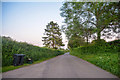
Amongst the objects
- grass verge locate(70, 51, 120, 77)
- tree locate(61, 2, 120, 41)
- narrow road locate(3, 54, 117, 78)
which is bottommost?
narrow road locate(3, 54, 117, 78)

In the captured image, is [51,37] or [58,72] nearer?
[58,72]

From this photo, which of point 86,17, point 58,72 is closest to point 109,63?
point 58,72

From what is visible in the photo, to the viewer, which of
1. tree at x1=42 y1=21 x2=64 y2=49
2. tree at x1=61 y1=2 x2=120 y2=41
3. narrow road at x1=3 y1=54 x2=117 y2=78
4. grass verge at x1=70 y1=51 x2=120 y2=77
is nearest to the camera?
narrow road at x1=3 y1=54 x2=117 y2=78

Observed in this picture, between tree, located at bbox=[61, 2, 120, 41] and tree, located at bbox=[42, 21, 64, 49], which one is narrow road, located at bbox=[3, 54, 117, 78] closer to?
tree, located at bbox=[61, 2, 120, 41]

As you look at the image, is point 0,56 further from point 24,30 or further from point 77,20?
point 77,20

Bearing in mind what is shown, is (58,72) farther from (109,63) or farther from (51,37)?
(51,37)

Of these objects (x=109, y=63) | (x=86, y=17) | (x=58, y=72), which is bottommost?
(x=58, y=72)

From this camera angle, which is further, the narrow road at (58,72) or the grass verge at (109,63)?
the grass verge at (109,63)

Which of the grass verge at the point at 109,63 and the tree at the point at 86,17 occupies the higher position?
the tree at the point at 86,17

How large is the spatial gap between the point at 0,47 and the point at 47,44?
33.4 meters

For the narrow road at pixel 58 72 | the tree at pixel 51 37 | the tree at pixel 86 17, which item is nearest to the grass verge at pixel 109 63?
the narrow road at pixel 58 72

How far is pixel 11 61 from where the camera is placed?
7.65 meters

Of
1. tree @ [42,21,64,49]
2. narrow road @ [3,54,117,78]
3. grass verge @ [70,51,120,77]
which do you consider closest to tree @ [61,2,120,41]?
grass verge @ [70,51,120,77]

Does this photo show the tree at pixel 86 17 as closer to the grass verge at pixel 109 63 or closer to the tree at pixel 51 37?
the grass verge at pixel 109 63
